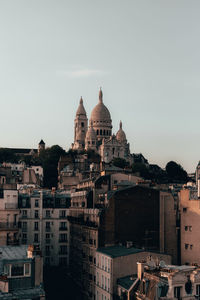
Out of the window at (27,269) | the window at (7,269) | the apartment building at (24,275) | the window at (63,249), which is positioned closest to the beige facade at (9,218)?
the window at (63,249)

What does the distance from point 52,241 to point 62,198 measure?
25.6 ft

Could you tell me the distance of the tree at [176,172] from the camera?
190 m

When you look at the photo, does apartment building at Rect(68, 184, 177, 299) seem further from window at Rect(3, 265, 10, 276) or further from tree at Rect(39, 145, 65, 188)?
tree at Rect(39, 145, 65, 188)

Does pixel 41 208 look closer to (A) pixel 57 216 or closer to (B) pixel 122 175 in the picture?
(A) pixel 57 216

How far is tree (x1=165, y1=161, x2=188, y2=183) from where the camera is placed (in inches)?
7495

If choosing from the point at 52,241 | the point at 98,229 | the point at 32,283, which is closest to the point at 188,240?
the point at 98,229

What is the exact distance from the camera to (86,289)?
231ft

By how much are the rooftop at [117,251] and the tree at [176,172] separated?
404 feet

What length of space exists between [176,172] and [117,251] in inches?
5278

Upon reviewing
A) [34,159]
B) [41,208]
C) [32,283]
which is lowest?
[32,283]

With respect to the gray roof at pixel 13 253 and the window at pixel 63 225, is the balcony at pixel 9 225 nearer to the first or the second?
the window at pixel 63 225

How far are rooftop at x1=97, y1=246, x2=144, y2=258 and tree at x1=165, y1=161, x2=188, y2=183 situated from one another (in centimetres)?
12320

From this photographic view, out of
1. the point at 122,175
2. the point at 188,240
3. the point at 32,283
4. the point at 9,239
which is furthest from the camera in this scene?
the point at 122,175

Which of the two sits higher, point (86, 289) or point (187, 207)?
point (187, 207)
